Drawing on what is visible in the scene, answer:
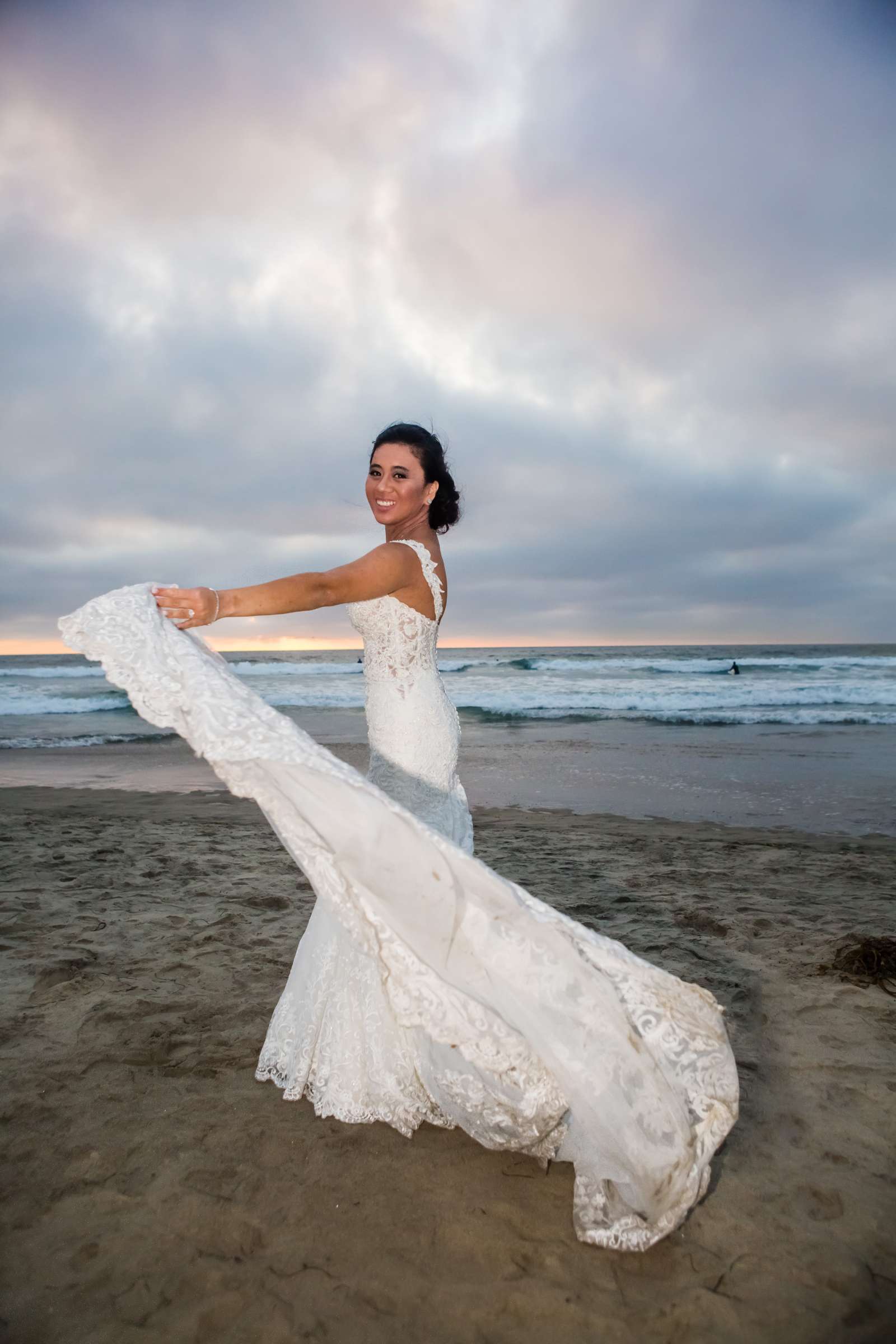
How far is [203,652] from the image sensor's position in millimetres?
2488

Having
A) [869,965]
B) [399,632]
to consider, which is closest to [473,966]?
[399,632]

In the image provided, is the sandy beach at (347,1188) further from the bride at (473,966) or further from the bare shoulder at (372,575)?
the bare shoulder at (372,575)

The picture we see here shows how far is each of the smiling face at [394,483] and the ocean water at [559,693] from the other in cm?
1435

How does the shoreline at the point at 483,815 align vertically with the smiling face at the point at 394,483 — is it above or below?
below

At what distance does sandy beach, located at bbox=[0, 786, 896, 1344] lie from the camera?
6.49 feet

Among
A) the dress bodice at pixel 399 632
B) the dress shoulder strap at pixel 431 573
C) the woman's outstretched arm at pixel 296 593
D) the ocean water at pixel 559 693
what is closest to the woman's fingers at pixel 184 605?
the woman's outstretched arm at pixel 296 593

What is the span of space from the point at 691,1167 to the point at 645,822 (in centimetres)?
660

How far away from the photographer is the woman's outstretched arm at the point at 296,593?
Answer: 7.64ft

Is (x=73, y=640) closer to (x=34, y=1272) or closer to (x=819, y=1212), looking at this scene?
(x=34, y=1272)

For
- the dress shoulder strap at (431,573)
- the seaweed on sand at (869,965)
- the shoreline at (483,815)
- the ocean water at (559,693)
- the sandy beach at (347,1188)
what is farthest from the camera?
the ocean water at (559,693)

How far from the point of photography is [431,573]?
2.81m

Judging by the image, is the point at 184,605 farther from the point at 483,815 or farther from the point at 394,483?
the point at 483,815

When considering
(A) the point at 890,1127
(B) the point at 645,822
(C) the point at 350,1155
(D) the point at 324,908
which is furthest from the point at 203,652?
(B) the point at 645,822

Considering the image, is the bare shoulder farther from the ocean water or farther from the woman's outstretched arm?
the ocean water
